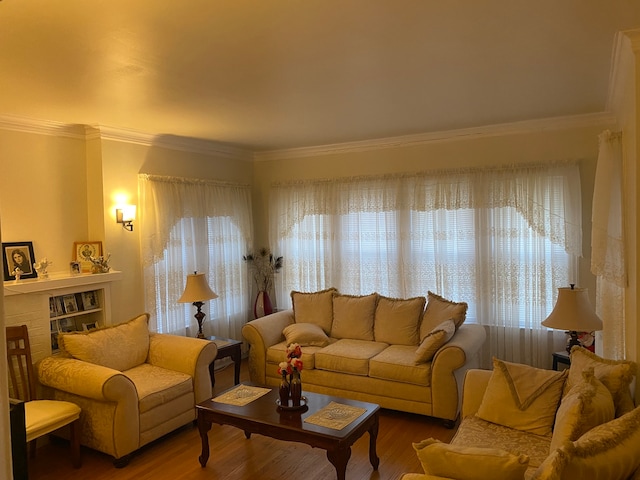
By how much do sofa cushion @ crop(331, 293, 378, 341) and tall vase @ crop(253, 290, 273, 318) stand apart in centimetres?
125

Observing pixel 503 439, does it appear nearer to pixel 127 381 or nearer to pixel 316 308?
pixel 127 381

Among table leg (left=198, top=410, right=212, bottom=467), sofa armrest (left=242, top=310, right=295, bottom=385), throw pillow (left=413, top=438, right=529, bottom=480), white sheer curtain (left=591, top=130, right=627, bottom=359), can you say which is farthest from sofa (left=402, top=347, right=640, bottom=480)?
sofa armrest (left=242, top=310, right=295, bottom=385)

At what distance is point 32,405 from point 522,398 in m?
3.38

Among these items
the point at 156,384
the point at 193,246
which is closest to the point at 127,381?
the point at 156,384

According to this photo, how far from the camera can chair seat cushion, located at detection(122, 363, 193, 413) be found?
361 cm

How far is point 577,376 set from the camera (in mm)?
2662

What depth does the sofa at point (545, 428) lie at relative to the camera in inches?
65.9

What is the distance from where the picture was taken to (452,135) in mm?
5062

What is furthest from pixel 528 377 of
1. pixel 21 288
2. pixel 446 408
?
pixel 21 288

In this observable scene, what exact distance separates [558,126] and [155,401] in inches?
175

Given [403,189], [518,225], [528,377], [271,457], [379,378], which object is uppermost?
[403,189]

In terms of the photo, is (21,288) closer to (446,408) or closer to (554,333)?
(446,408)

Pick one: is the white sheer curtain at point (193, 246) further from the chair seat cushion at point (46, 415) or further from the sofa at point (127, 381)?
the chair seat cushion at point (46, 415)

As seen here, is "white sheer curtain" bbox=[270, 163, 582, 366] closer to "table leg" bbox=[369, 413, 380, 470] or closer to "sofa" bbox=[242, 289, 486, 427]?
"sofa" bbox=[242, 289, 486, 427]
